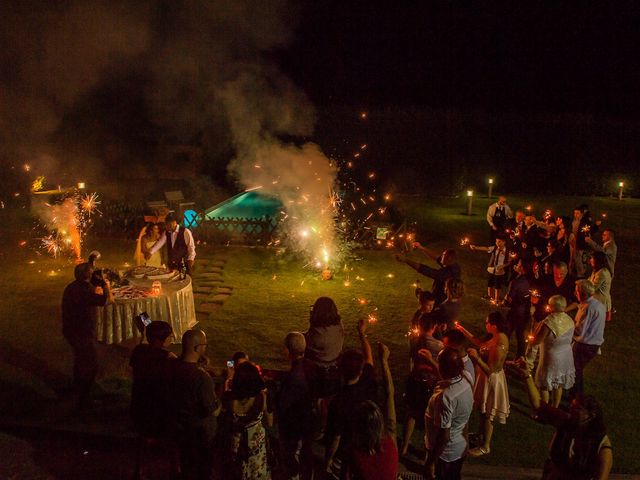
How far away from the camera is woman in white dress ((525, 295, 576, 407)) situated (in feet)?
19.9

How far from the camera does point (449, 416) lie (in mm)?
4473

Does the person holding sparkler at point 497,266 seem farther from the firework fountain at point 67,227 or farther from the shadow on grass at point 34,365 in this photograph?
the firework fountain at point 67,227

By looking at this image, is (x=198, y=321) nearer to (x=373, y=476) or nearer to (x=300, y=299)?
(x=300, y=299)

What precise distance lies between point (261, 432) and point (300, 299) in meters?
6.29

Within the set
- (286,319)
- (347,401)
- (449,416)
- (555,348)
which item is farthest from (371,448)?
(286,319)

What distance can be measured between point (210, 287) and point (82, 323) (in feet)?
16.9

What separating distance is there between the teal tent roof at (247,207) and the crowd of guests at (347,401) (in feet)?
41.1

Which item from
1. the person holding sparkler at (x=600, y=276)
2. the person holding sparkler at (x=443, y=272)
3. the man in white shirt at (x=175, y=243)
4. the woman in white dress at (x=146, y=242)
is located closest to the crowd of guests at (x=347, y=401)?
the person holding sparkler at (x=443, y=272)

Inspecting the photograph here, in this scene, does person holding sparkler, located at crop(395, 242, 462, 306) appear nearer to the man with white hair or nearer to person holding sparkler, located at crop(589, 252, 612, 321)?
the man with white hair

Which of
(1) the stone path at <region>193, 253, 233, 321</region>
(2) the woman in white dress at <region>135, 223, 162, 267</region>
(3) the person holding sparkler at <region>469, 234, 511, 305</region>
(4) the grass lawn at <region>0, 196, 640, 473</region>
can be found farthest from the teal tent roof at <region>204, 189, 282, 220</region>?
(3) the person holding sparkler at <region>469, 234, 511, 305</region>

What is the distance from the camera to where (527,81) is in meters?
36.0

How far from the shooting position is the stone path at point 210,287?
10281mm

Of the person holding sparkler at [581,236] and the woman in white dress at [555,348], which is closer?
the woman in white dress at [555,348]

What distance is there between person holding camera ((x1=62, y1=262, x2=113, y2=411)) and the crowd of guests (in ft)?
0.07
